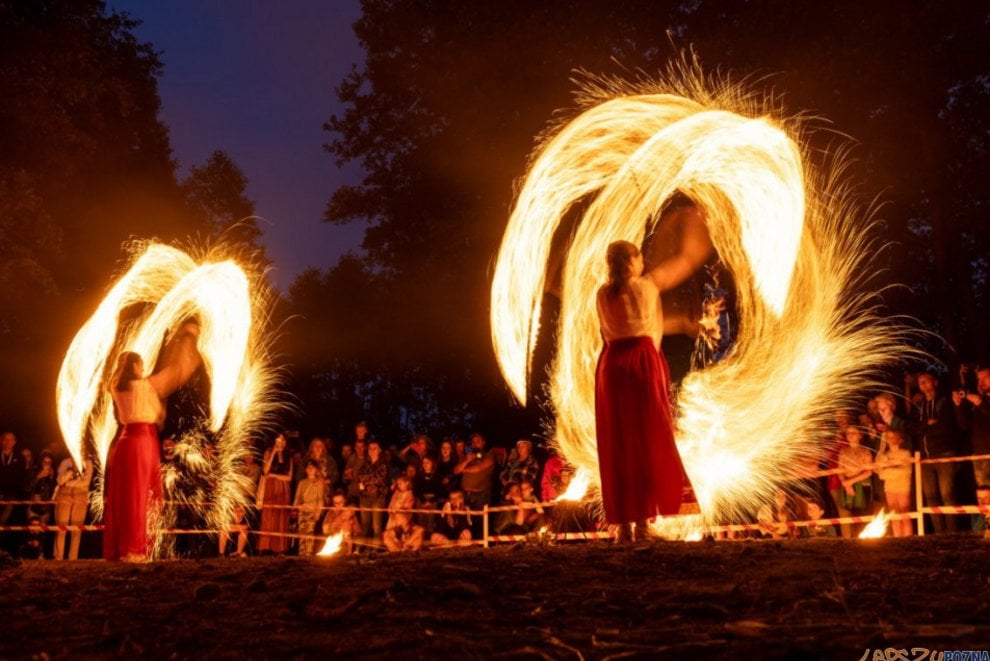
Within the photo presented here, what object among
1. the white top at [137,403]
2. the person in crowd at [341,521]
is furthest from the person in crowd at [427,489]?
the white top at [137,403]

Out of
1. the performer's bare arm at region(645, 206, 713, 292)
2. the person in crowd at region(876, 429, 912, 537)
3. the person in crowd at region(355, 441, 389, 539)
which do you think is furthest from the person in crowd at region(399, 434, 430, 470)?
the performer's bare arm at region(645, 206, 713, 292)

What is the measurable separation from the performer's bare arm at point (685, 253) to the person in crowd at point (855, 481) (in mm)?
3423

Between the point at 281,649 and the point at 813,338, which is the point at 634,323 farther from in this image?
the point at 281,649

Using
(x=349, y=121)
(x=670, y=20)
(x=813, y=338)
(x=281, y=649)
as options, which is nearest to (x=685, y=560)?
(x=281, y=649)

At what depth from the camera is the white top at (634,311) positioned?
710 cm

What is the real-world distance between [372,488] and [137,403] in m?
4.25

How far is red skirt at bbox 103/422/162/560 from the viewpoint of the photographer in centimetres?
986

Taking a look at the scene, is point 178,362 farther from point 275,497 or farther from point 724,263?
point 724,263

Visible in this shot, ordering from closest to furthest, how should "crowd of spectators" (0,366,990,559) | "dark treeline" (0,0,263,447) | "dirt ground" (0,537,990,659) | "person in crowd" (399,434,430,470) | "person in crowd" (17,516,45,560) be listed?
"dirt ground" (0,537,990,659) < "crowd of spectators" (0,366,990,559) < "person in crowd" (399,434,430,470) < "person in crowd" (17,516,45,560) < "dark treeline" (0,0,263,447)

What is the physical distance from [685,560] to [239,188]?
34.2 metres

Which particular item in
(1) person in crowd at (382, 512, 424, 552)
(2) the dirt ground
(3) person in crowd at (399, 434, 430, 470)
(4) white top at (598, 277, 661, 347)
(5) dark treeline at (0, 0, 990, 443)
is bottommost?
(2) the dirt ground

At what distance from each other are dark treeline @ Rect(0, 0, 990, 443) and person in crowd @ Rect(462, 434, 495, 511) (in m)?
5.80

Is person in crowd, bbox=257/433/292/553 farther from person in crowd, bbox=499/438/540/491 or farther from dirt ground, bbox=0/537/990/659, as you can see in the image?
dirt ground, bbox=0/537/990/659

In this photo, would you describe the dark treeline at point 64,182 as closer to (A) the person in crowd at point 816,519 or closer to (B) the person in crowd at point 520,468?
(B) the person in crowd at point 520,468
